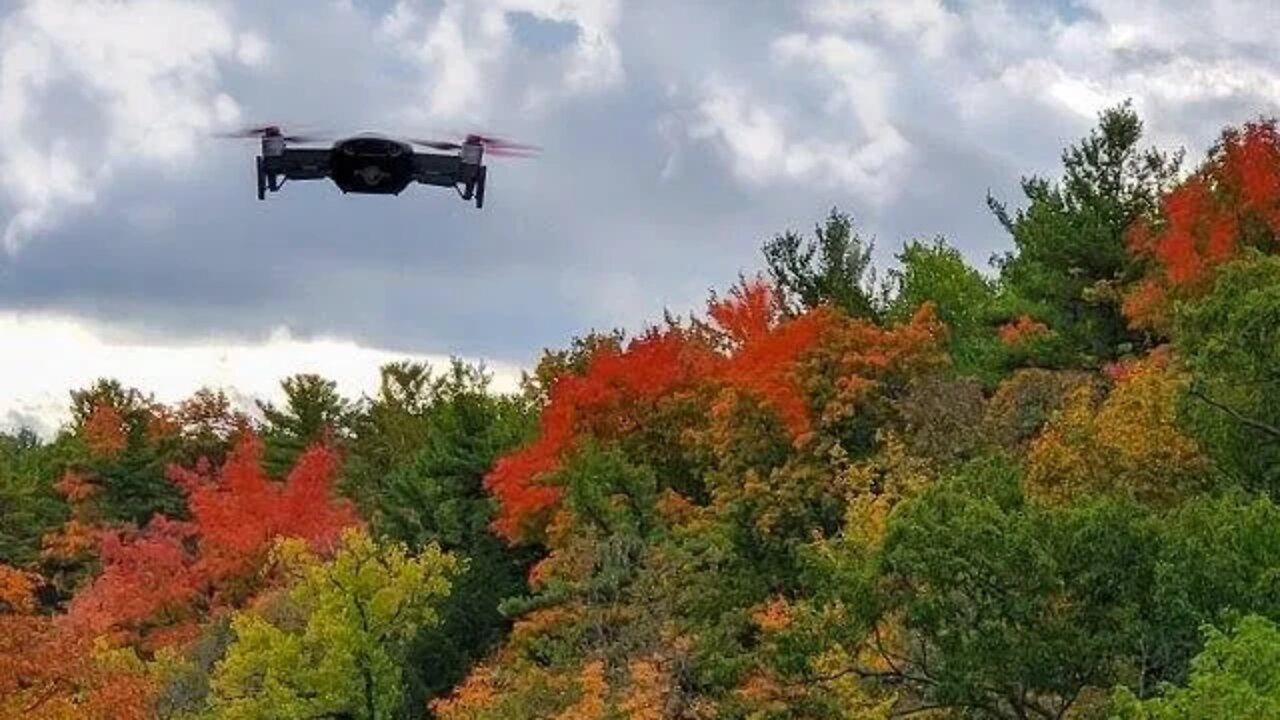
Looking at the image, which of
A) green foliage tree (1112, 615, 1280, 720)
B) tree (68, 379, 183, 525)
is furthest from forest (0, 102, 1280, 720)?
tree (68, 379, 183, 525)

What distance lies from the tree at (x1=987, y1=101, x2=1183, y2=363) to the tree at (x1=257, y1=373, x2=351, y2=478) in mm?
39619

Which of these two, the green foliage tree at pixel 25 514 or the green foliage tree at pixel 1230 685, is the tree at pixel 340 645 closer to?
the green foliage tree at pixel 1230 685

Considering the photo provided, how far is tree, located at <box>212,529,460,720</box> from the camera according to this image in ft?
133

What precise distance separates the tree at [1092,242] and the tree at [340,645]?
17.1 meters

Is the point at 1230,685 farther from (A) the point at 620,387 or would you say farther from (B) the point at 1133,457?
(A) the point at 620,387

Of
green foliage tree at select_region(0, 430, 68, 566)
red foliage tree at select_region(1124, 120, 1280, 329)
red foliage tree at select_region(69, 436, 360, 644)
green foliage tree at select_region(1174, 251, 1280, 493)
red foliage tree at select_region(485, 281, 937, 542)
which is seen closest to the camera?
green foliage tree at select_region(1174, 251, 1280, 493)

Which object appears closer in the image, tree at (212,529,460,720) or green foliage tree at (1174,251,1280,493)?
green foliage tree at (1174,251,1280,493)

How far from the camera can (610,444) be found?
46281 millimetres

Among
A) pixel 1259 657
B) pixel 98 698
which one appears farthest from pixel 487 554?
pixel 1259 657

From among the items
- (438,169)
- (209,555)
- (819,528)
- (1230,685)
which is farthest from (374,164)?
(209,555)

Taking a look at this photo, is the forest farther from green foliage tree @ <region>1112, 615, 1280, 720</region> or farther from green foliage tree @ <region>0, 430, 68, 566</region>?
green foliage tree @ <region>0, 430, 68, 566</region>

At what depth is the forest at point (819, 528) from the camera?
74.0 feet

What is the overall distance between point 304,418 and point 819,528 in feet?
156

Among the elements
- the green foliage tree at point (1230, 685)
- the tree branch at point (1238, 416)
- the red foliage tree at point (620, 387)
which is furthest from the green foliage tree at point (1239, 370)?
the red foliage tree at point (620, 387)
